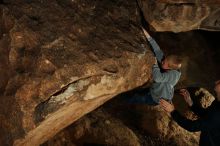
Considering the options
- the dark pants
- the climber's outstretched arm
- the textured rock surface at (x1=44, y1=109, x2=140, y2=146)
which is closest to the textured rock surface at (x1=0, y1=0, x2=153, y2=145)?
the climber's outstretched arm

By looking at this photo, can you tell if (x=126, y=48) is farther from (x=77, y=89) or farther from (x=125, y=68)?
(x=77, y=89)

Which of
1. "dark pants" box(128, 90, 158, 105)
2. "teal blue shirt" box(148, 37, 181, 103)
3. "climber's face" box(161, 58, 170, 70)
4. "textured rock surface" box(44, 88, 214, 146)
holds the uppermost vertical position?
"climber's face" box(161, 58, 170, 70)

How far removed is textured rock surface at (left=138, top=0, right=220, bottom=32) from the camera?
4.43 metres

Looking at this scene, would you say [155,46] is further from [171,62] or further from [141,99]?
[141,99]

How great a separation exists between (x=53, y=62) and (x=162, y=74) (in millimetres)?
1499

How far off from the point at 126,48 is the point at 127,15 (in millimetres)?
517

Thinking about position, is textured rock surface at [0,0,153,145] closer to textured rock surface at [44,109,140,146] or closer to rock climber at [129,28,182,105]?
rock climber at [129,28,182,105]

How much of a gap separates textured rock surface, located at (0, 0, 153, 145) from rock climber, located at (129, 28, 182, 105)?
0.38 meters

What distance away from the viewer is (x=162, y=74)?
4.09 m

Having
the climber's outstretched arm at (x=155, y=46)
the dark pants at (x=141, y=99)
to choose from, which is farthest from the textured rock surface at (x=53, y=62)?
the dark pants at (x=141, y=99)

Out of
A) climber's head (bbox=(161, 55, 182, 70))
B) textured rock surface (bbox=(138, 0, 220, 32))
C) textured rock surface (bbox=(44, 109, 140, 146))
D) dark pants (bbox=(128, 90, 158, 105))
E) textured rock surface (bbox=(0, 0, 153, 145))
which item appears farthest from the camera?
dark pants (bbox=(128, 90, 158, 105))

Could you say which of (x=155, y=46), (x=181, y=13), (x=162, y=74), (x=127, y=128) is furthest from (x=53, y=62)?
(x=181, y=13)

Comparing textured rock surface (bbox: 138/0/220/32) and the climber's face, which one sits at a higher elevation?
textured rock surface (bbox: 138/0/220/32)

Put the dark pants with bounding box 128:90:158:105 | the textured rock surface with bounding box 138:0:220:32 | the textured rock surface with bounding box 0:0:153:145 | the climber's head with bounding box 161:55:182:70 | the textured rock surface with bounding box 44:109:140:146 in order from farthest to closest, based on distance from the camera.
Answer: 1. the dark pants with bounding box 128:90:158:105
2. the textured rock surface with bounding box 138:0:220:32
3. the textured rock surface with bounding box 44:109:140:146
4. the climber's head with bounding box 161:55:182:70
5. the textured rock surface with bounding box 0:0:153:145
